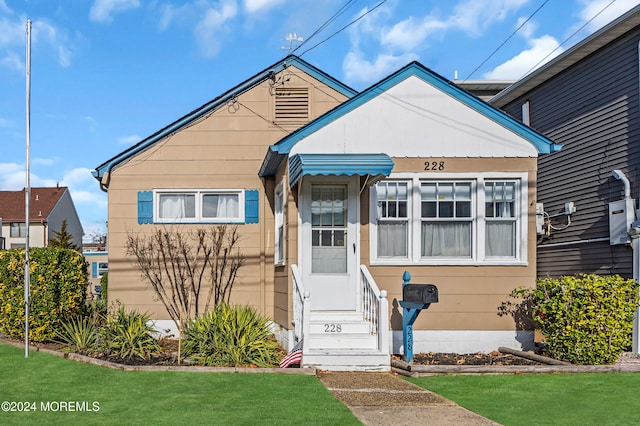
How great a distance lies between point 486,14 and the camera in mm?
13180

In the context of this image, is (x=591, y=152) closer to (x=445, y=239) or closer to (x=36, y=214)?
(x=445, y=239)

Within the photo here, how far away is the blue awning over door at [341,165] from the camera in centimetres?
965

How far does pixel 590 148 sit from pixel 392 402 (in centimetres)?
983

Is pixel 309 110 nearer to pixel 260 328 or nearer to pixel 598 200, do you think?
pixel 260 328

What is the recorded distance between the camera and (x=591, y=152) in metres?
14.8

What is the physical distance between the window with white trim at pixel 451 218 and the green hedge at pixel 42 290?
540 cm

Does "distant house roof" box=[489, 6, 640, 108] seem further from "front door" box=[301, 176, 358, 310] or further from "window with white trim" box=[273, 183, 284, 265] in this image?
"window with white trim" box=[273, 183, 284, 265]

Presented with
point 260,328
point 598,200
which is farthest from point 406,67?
point 598,200

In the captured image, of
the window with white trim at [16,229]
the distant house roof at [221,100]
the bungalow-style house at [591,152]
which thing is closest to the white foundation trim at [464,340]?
the bungalow-style house at [591,152]

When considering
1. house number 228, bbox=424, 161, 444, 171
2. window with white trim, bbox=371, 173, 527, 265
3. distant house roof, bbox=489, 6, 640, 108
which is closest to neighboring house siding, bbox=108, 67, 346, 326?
window with white trim, bbox=371, 173, 527, 265

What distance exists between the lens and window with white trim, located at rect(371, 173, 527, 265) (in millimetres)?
10930

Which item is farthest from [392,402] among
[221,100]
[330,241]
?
[221,100]

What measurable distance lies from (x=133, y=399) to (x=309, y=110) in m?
7.86

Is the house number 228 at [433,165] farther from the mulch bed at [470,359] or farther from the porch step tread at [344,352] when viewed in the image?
the porch step tread at [344,352]
